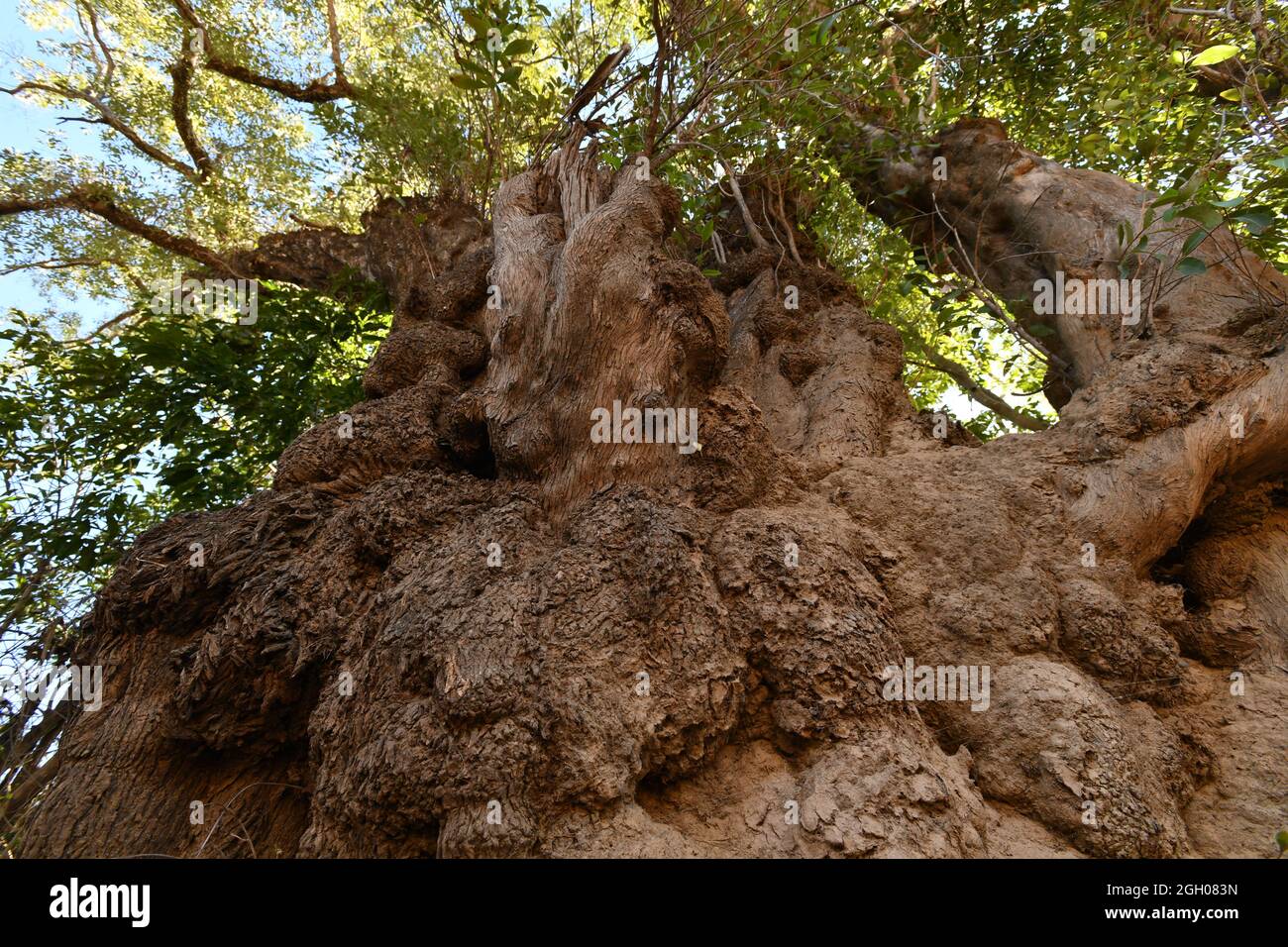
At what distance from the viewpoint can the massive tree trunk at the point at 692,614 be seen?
2047mm

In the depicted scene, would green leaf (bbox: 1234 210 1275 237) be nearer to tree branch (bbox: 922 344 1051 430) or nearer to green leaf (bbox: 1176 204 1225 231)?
green leaf (bbox: 1176 204 1225 231)

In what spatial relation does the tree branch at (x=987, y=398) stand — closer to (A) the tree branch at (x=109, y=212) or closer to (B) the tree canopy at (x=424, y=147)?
(B) the tree canopy at (x=424, y=147)

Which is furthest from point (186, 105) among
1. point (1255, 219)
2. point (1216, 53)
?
point (1255, 219)

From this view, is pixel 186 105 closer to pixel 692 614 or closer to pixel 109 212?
pixel 109 212

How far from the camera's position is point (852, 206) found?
7332 mm

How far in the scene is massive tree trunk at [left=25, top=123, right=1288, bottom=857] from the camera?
2.05 m

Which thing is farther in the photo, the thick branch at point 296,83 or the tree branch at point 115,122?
the thick branch at point 296,83

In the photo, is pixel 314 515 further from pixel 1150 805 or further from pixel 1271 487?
pixel 1271 487

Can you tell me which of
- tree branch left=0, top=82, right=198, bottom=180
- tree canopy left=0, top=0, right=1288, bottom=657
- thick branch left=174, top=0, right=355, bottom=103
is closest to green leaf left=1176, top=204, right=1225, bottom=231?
tree canopy left=0, top=0, right=1288, bottom=657

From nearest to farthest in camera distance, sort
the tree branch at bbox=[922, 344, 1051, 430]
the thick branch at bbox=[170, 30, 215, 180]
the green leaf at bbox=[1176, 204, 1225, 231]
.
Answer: the green leaf at bbox=[1176, 204, 1225, 231]
the tree branch at bbox=[922, 344, 1051, 430]
the thick branch at bbox=[170, 30, 215, 180]

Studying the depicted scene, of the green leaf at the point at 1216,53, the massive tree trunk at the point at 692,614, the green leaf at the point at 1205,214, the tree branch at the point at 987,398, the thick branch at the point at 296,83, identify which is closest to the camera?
the massive tree trunk at the point at 692,614

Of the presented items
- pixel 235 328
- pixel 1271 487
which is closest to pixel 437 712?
pixel 1271 487

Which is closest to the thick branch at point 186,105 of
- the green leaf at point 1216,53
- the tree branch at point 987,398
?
the tree branch at point 987,398

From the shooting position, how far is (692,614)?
7.75 feet
